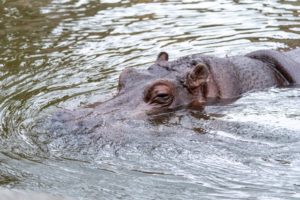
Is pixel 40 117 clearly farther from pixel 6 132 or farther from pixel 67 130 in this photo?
pixel 67 130

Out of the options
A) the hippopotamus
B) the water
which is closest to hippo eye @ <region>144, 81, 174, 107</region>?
the hippopotamus

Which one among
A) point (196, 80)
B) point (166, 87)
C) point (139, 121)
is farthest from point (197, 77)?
point (139, 121)

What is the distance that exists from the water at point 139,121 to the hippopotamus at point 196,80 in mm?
178

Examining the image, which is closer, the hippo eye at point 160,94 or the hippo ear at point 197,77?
the hippo eye at point 160,94

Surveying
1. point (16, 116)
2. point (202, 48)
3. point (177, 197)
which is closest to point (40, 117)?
point (16, 116)

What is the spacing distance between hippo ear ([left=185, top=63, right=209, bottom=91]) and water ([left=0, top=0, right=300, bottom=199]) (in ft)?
1.18

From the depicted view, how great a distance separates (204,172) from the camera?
599 cm

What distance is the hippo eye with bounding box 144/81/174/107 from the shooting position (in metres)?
7.26

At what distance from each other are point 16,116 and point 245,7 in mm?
5195

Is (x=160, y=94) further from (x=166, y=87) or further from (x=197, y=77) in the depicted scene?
(x=197, y=77)

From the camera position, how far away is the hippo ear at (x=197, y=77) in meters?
7.53

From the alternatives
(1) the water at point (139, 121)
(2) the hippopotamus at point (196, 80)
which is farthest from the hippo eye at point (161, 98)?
(1) the water at point (139, 121)

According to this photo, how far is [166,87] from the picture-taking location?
7.36 meters

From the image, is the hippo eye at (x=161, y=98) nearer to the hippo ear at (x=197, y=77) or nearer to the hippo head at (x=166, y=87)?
the hippo head at (x=166, y=87)
